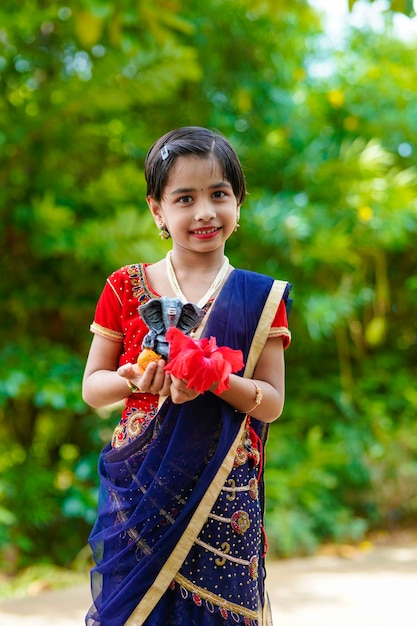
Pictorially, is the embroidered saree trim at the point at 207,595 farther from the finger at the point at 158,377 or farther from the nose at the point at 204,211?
the nose at the point at 204,211

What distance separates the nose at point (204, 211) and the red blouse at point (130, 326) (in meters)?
0.18

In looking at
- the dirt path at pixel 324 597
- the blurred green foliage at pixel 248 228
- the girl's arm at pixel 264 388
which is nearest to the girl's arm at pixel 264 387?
the girl's arm at pixel 264 388

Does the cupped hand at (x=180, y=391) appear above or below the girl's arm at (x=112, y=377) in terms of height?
below

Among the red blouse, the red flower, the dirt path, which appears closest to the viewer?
the red flower

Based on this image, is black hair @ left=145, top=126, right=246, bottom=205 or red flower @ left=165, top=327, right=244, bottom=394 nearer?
red flower @ left=165, top=327, right=244, bottom=394

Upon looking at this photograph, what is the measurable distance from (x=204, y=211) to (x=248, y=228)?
337 cm

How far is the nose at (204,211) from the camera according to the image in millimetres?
1535

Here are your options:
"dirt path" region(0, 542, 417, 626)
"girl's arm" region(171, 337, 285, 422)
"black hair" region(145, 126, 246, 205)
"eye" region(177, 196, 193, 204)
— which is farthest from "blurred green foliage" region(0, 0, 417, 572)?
"girl's arm" region(171, 337, 285, 422)

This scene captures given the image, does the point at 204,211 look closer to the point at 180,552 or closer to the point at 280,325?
the point at 280,325

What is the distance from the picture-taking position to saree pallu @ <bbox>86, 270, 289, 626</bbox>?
1.53 metres

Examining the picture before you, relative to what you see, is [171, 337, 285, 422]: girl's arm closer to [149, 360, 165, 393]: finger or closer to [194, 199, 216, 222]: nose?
[149, 360, 165, 393]: finger

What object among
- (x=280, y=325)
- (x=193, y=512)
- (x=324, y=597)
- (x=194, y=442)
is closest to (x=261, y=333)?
(x=280, y=325)

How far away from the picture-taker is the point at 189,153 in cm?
156

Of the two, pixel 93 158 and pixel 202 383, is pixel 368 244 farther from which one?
pixel 202 383
